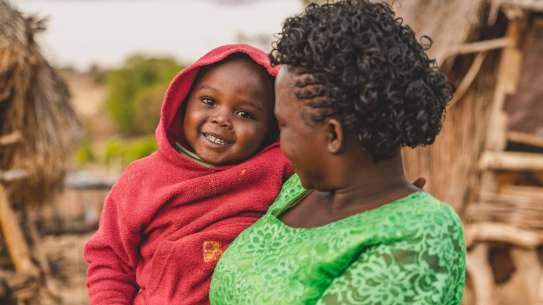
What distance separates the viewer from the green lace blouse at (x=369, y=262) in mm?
1300

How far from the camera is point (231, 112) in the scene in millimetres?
1922

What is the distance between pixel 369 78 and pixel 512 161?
16.0ft

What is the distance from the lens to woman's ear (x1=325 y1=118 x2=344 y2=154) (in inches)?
54.5

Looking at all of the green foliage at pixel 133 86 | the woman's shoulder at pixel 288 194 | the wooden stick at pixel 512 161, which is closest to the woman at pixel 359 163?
the woman's shoulder at pixel 288 194

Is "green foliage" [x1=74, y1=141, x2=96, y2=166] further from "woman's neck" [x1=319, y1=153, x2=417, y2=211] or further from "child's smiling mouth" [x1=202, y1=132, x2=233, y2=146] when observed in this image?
"woman's neck" [x1=319, y1=153, x2=417, y2=211]

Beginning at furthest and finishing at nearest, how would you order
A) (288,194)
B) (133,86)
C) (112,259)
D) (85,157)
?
(133,86), (85,157), (112,259), (288,194)

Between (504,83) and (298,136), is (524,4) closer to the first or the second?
(504,83)

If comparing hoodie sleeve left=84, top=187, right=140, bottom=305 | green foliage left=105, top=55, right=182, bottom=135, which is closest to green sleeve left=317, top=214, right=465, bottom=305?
hoodie sleeve left=84, top=187, right=140, bottom=305

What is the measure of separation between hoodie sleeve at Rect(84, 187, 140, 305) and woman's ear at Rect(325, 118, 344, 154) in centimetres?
75

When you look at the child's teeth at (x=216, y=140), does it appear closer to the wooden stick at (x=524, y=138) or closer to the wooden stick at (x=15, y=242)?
the wooden stick at (x=524, y=138)

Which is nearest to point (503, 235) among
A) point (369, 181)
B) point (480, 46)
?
point (480, 46)

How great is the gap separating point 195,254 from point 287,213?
0.31 meters

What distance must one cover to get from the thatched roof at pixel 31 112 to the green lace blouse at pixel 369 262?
21.5 feet

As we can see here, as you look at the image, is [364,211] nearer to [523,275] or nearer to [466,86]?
[466,86]
